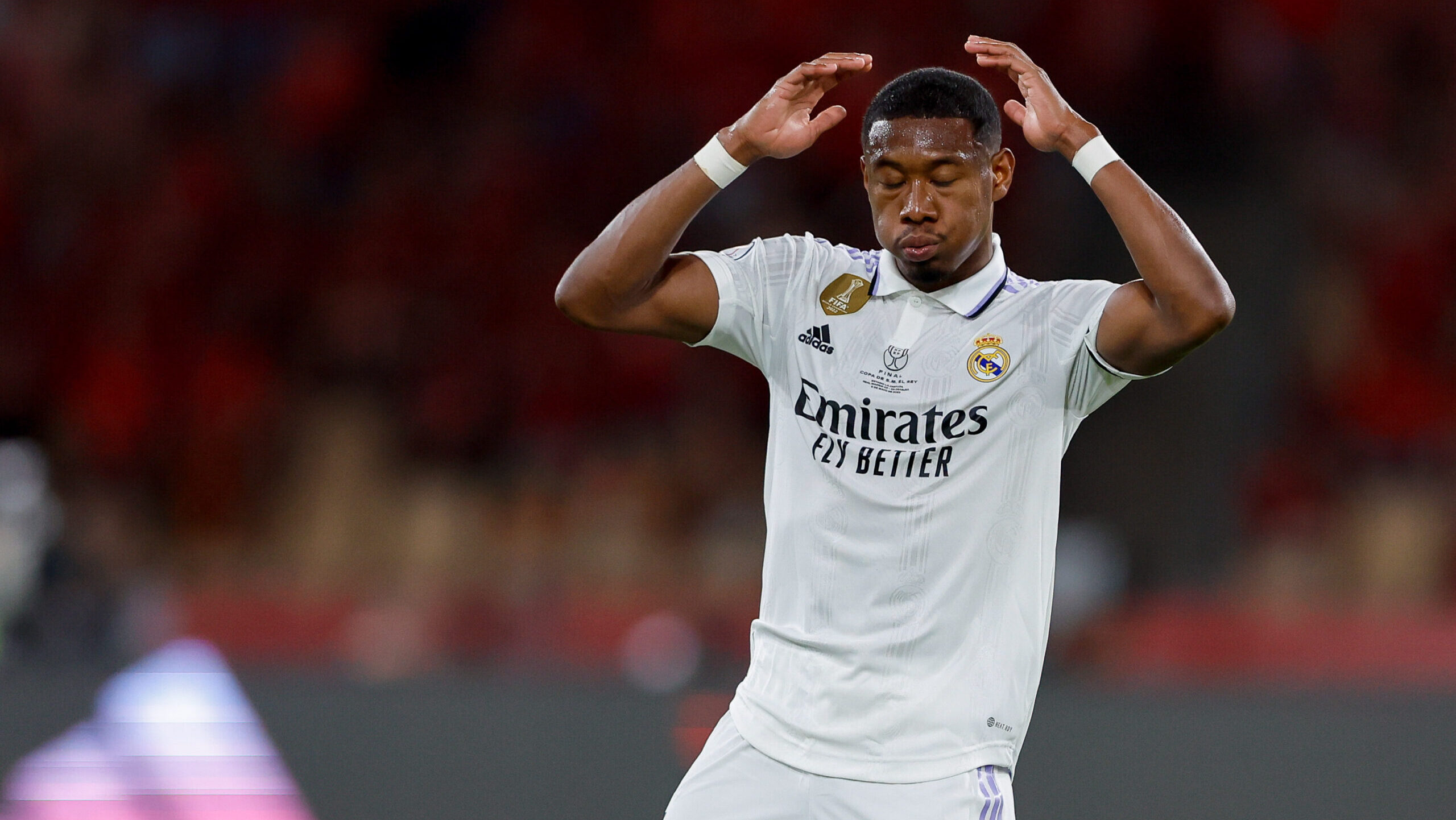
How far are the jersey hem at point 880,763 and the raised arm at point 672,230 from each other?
71cm

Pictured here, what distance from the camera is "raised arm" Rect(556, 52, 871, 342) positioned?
278 cm

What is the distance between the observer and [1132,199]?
2.65 metres

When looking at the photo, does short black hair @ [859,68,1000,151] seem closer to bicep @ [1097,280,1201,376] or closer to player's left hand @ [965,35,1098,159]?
player's left hand @ [965,35,1098,159]

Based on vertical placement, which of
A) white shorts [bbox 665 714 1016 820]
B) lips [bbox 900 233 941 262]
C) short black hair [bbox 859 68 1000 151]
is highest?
short black hair [bbox 859 68 1000 151]

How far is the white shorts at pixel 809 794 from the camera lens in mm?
2629

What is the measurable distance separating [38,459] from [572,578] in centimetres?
258

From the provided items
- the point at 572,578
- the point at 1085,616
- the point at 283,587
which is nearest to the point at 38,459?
the point at 283,587

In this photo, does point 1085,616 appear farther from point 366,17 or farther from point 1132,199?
point 366,17

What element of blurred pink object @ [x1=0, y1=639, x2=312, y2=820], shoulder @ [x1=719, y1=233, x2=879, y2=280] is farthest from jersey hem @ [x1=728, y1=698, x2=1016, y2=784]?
blurred pink object @ [x1=0, y1=639, x2=312, y2=820]

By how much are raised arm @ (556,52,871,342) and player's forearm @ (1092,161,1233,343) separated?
502 mm

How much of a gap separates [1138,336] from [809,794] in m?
0.91

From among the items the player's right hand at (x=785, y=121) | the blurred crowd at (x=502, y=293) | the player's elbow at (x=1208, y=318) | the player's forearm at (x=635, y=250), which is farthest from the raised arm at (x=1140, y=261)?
the blurred crowd at (x=502, y=293)

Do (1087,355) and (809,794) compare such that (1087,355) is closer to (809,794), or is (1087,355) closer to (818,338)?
(818,338)

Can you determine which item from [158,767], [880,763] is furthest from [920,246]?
[158,767]
